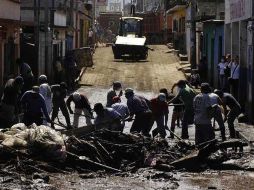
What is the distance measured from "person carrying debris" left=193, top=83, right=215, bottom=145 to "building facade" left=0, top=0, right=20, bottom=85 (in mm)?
9122

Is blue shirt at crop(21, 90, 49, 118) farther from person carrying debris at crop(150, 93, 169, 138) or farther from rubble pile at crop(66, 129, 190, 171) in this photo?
person carrying debris at crop(150, 93, 169, 138)

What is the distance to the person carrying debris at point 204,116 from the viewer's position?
46.8ft

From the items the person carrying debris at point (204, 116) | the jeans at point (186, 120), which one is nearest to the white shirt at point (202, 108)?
the person carrying debris at point (204, 116)

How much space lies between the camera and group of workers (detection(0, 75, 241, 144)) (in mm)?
14266

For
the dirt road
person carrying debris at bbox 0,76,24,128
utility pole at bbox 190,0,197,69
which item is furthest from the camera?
utility pole at bbox 190,0,197,69

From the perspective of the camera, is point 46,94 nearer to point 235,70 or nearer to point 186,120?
point 186,120

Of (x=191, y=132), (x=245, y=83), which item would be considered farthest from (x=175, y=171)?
(x=245, y=83)

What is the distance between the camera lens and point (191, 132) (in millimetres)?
18000

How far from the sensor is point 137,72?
1476 inches

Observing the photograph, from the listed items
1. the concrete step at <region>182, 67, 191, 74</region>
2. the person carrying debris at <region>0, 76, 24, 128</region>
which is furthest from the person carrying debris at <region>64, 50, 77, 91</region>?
the person carrying debris at <region>0, 76, 24, 128</region>

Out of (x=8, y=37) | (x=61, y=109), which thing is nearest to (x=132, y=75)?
(x=8, y=37)

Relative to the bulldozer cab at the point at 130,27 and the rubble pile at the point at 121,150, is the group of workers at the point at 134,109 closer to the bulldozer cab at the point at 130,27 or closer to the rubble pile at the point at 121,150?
the rubble pile at the point at 121,150

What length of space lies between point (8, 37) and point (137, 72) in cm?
1346

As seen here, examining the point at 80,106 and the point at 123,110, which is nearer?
the point at 123,110
